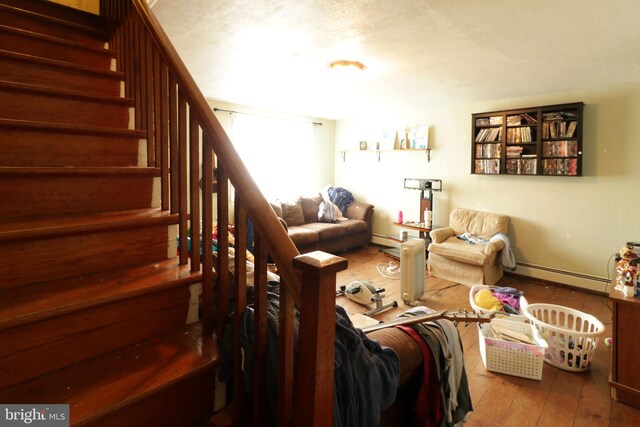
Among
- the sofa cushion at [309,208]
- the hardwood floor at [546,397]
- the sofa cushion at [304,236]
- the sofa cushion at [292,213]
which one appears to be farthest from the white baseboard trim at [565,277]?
the sofa cushion at [292,213]

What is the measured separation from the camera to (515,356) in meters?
2.39

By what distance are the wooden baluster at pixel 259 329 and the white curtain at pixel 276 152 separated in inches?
168

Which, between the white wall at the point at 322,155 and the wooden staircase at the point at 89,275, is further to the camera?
the white wall at the point at 322,155

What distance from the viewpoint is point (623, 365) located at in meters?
2.08

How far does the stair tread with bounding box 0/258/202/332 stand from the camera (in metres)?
1.04

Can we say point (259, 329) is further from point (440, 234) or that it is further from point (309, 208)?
point (309, 208)

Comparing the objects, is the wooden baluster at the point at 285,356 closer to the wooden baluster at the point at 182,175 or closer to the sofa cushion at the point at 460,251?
the wooden baluster at the point at 182,175

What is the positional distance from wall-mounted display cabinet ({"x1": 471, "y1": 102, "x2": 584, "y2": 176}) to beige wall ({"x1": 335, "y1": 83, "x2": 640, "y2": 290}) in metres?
0.17

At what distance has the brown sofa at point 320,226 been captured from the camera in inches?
196

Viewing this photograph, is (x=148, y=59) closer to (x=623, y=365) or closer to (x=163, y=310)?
(x=163, y=310)

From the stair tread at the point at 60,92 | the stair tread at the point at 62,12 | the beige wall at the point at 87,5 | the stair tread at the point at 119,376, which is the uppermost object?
the beige wall at the point at 87,5

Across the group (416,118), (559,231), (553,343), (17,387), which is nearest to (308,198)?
(416,118)

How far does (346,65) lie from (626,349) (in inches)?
112

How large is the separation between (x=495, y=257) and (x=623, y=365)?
7.14 feet
